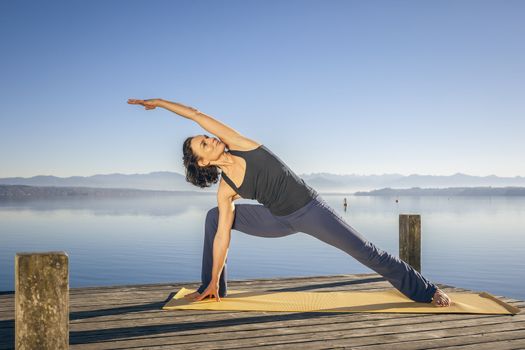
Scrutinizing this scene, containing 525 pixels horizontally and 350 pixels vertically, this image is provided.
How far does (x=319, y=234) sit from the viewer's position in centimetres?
448

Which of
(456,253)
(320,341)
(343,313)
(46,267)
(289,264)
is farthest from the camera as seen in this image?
(456,253)

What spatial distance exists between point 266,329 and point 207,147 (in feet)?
5.19

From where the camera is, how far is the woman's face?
175 inches

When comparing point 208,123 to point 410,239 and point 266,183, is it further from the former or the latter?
point 410,239

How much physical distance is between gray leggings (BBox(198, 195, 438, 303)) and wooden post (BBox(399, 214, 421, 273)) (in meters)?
1.82

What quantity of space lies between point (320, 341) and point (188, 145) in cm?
197

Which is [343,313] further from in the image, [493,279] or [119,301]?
[493,279]

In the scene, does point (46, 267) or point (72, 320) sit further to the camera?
point (72, 320)

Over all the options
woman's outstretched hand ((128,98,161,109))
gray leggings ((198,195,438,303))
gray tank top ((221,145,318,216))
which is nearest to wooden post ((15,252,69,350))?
woman's outstretched hand ((128,98,161,109))

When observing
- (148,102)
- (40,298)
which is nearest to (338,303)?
(148,102)

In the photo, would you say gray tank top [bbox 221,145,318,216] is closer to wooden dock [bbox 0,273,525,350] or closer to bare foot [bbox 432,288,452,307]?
wooden dock [bbox 0,273,525,350]

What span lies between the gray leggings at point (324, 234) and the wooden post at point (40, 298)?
228cm

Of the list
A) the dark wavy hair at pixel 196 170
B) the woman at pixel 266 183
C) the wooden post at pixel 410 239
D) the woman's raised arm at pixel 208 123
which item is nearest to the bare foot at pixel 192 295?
the woman at pixel 266 183

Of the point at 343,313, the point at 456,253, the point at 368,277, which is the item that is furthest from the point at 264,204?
the point at 456,253
